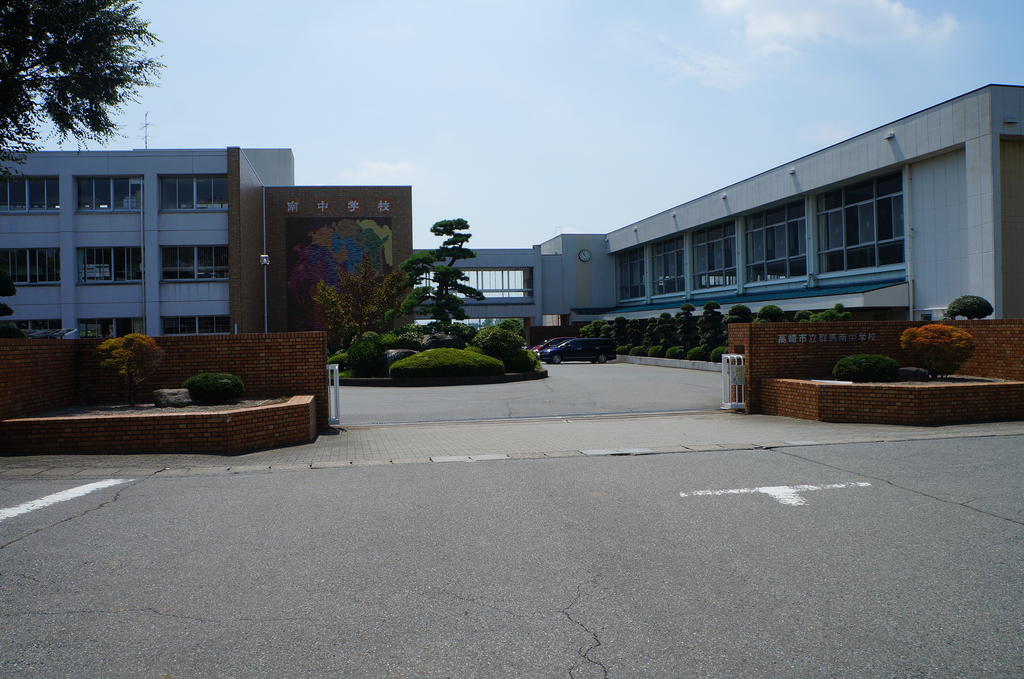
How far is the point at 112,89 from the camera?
18.3 metres

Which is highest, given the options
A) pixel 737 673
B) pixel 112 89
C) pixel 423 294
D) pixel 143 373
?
pixel 112 89

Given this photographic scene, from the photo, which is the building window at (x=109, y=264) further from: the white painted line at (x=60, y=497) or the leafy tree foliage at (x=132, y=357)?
the white painted line at (x=60, y=497)

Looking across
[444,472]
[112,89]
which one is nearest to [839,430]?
[444,472]

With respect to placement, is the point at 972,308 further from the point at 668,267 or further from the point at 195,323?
the point at 195,323

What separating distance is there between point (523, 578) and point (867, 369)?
37.3ft

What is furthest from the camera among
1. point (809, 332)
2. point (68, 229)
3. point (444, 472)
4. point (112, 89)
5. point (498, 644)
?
point (68, 229)

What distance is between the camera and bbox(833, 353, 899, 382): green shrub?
14133 mm

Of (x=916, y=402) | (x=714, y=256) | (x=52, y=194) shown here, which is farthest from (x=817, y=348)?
(x=52, y=194)

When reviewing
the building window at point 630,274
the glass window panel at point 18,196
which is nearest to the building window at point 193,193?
the glass window panel at point 18,196

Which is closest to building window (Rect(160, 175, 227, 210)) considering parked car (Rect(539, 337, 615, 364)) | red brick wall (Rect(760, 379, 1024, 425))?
parked car (Rect(539, 337, 615, 364))

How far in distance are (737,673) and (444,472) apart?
19.4ft

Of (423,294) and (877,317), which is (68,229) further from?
(877,317)

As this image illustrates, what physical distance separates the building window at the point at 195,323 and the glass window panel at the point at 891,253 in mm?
32115

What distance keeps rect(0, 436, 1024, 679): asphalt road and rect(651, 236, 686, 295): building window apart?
4072cm
